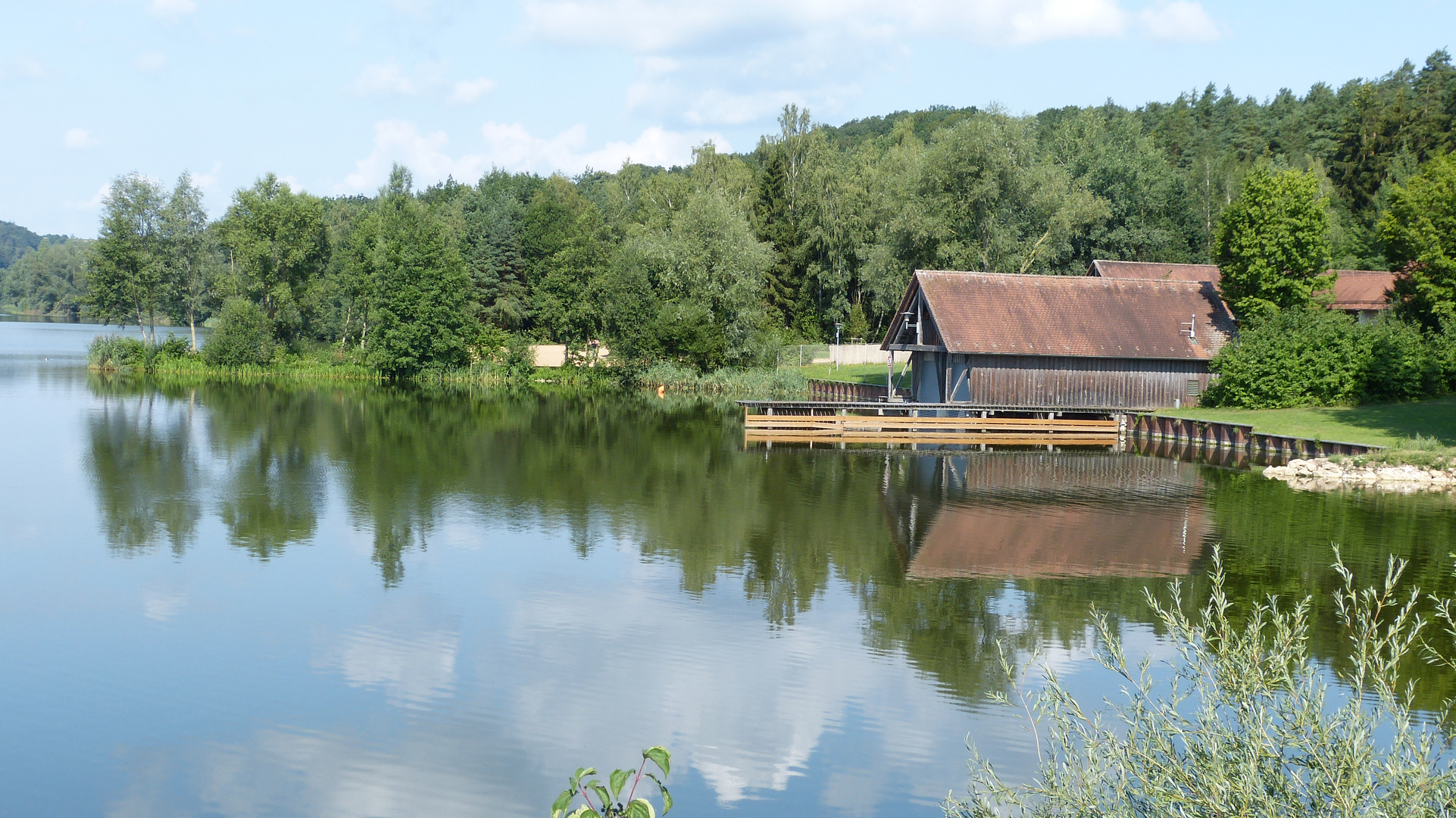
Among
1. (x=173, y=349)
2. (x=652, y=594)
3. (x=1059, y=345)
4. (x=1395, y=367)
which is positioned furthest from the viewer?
(x=173, y=349)

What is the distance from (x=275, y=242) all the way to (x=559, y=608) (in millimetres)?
49641

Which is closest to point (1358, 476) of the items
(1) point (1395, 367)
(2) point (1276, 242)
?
(1) point (1395, 367)

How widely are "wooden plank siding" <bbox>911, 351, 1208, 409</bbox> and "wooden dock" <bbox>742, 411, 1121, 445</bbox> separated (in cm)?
190

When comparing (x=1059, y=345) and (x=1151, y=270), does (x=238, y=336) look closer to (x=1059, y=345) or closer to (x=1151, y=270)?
(x=1059, y=345)

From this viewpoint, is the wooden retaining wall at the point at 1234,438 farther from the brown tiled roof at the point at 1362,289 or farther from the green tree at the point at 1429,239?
the brown tiled roof at the point at 1362,289

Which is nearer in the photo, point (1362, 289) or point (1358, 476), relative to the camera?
point (1358, 476)

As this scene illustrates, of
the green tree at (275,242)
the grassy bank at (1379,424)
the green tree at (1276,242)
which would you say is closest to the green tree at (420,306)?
the green tree at (275,242)

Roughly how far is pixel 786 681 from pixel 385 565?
7729 mm

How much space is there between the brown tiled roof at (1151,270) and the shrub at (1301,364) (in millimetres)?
14421

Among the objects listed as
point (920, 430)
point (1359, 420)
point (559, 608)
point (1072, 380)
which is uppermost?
point (1072, 380)

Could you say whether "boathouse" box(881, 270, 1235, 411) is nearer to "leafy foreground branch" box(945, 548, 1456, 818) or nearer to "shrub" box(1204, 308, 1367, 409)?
"shrub" box(1204, 308, 1367, 409)

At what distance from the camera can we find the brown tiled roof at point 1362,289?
51719 millimetres

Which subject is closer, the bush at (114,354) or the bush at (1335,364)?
the bush at (1335,364)

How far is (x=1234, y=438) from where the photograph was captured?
3173cm
